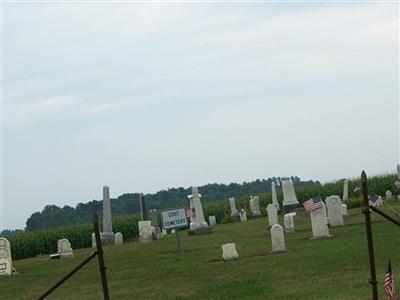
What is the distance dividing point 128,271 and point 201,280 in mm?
4059

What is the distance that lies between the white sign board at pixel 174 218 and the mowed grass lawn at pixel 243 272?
0.85 m

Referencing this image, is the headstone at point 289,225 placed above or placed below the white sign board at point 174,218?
below

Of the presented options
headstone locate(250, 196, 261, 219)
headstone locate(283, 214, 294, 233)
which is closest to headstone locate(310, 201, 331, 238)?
headstone locate(283, 214, 294, 233)

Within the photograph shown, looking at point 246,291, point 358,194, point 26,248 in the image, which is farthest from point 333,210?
point 26,248

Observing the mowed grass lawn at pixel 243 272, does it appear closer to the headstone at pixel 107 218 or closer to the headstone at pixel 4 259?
the headstone at pixel 4 259

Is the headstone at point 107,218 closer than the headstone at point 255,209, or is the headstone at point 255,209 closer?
the headstone at point 107,218

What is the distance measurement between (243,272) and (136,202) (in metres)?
74.7

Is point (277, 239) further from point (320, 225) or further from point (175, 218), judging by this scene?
point (175, 218)

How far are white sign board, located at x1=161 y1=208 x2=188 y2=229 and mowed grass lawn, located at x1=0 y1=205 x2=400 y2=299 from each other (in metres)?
0.85

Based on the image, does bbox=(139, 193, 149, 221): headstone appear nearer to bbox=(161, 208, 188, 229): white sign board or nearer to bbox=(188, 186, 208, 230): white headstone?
bbox=(188, 186, 208, 230): white headstone

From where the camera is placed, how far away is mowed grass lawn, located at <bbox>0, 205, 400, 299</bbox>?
41.4 feet

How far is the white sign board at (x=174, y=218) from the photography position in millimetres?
24750

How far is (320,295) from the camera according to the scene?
11422mm

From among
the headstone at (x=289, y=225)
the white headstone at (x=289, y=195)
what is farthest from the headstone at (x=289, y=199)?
the headstone at (x=289, y=225)
